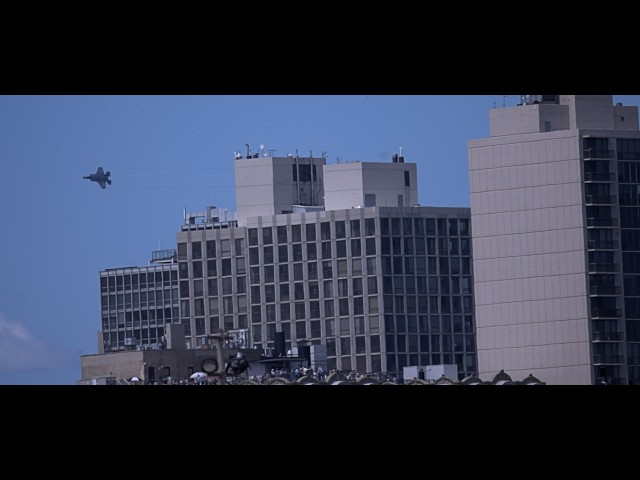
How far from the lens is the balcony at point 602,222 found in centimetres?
6500

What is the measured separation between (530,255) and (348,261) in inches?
578

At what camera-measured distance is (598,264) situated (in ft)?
213

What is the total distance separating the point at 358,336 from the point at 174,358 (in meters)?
14.3

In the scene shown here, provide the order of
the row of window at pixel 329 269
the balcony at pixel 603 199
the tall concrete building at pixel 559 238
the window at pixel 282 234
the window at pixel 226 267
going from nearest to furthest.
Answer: the tall concrete building at pixel 559 238 < the balcony at pixel 603 199 < the row of window at pixel 329 269 < the window at pixel 282 234 < the window at pixel 226 267

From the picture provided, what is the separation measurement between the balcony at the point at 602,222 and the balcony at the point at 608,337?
432cm

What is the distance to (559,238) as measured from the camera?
65.8 meters

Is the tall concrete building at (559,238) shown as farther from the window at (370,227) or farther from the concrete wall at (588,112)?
the window at (370,227)

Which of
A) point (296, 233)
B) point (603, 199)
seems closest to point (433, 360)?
point (296, 233)

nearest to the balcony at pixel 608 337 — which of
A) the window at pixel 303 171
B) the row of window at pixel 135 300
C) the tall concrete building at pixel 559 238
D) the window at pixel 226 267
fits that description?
the tall concrete building at pixel 559 238

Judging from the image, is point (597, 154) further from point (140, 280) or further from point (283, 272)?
point (140, 280)
